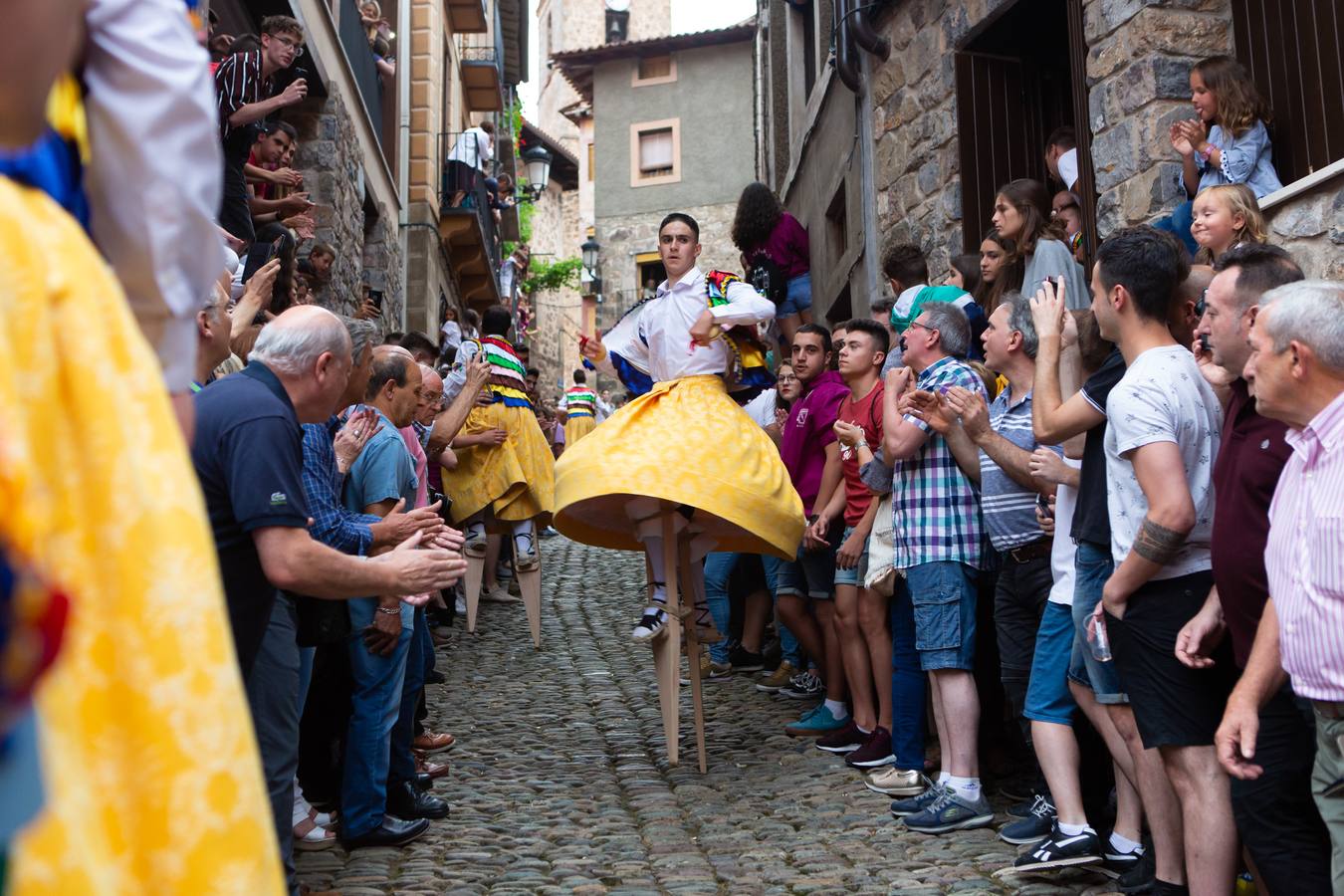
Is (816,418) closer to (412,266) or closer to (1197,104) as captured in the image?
(1197,104)

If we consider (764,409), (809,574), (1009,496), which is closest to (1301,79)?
(1009,496)

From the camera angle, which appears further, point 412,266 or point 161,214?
point 412,266

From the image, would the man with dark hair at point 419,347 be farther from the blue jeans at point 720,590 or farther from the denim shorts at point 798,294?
the denim shorts at point 798,294

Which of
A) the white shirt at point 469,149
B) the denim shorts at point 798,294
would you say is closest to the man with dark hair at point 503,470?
the denim shorts at point 798,294

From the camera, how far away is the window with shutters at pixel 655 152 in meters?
34.8

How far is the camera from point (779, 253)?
11344 millimetres

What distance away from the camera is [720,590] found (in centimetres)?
908

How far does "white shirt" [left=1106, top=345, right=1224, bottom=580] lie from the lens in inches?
153

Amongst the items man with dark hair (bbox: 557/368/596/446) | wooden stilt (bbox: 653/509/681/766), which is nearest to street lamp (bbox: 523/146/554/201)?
man with dark hair (bbox: 557/368/596/446)

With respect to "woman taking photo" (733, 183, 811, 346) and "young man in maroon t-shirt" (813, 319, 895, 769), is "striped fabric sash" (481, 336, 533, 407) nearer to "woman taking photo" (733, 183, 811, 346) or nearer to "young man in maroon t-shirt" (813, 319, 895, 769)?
"woman taking photo" (733, 183, 811, 346)

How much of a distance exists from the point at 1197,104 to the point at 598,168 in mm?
30027

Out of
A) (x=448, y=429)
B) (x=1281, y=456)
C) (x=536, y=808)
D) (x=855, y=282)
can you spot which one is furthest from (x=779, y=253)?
(x=1281, y=456)

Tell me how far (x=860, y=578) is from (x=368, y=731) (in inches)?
97.0

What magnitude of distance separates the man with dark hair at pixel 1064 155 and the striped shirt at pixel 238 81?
4.53 metres
